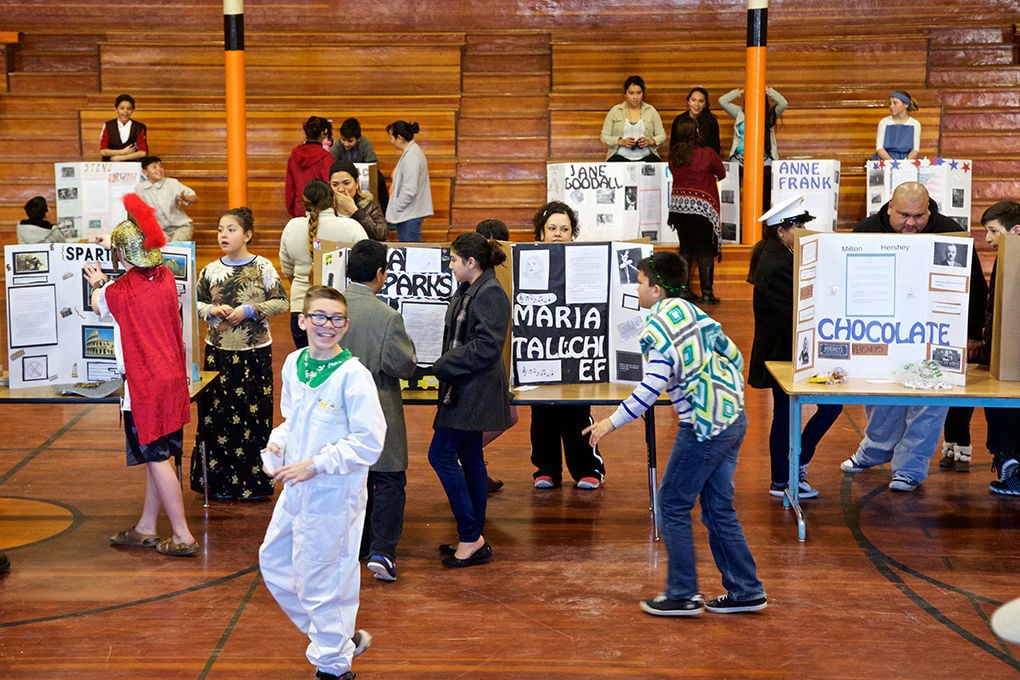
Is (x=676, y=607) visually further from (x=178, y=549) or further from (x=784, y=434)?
(x=178, y=549)

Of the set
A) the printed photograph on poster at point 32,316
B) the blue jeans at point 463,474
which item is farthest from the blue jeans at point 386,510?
the printed photograph on poster at point 32,316

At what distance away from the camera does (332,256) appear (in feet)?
22.0

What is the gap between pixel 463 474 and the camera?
6031 mm

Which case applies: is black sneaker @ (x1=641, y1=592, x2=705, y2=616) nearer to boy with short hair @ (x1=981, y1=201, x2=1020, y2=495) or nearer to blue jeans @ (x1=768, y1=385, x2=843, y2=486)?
blue jeans @ (x1=768, y1=385, x2=843, y2=486)

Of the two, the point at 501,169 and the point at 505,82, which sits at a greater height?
the point at 505,82

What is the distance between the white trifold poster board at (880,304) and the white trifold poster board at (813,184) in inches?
284

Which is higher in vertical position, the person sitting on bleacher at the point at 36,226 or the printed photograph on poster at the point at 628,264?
the person sitting on bleacher at the point at 36,226

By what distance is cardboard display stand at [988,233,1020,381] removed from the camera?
6527 mm

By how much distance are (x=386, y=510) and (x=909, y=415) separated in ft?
10.3

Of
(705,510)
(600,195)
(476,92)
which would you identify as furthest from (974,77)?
(705,510)

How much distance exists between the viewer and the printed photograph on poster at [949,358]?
6.48 metres

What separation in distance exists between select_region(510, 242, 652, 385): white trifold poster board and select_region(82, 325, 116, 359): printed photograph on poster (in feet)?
6.62

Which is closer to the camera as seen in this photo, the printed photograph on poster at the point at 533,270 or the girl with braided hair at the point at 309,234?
the printed photograph on poster at the point at 533,270

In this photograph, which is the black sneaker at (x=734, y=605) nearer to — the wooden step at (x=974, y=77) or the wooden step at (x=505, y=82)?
the wooden step at (x=505, y=82)
